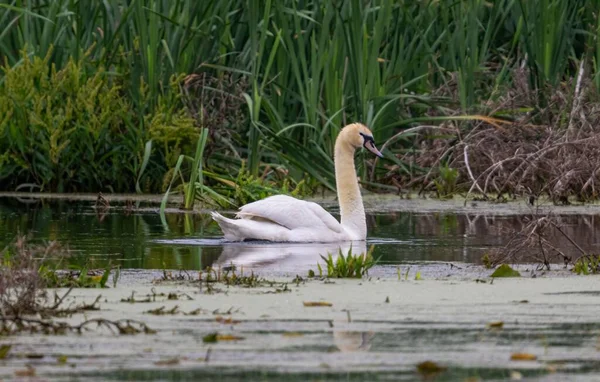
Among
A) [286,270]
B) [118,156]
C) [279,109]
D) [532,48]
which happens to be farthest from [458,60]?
[286,270]

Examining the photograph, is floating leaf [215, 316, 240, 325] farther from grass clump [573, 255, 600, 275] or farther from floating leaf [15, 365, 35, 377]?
grass clump [573, 255, 600, 275]

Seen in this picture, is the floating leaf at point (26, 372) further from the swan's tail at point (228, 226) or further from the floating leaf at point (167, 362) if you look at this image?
the swan's tail at point (228, 226)

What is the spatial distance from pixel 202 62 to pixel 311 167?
199 cm

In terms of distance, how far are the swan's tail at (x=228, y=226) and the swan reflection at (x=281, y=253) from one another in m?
0.09

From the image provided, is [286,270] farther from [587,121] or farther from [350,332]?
[587,121]

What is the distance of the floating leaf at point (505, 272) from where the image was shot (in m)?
8.51

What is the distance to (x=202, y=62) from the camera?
1580 cm

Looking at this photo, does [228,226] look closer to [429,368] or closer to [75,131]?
[75,131]

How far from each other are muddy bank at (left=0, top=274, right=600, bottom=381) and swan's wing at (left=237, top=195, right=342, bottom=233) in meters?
3.03

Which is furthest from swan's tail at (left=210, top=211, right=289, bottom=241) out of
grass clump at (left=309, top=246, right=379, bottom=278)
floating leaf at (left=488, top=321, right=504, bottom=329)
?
floating leaf at (left=488, top=321, right=504, bottom=329)

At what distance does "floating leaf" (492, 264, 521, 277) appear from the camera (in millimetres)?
8508

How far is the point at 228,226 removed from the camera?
11172 mm

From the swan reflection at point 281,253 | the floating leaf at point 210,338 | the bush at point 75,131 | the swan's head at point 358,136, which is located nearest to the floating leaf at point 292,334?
the floating leaf at point 210,338

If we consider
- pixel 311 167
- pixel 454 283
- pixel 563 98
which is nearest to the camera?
pixel 454 283
